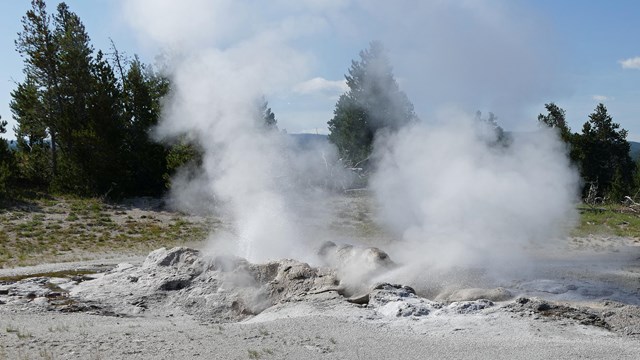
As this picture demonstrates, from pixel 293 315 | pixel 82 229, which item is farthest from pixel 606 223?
pixel 82 229

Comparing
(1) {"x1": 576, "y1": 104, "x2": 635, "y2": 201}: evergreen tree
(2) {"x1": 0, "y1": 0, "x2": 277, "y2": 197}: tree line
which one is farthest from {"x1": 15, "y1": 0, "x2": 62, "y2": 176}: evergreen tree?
(1) {"x1": 576, "y1": 104, "x2": 635, "y2": 201}: evergreen tree

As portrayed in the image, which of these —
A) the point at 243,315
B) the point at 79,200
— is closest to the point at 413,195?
the point at 243,315

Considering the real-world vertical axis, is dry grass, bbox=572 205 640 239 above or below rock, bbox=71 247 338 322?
above

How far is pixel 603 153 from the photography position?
4475cm

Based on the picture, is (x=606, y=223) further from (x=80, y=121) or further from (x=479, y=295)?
(x=80, y=121)

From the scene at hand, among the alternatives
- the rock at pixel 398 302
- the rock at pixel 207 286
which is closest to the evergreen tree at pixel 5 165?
the rock at pixel 207 286

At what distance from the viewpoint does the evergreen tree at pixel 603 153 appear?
42.8 m

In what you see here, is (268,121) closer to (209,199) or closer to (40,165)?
(209,199)

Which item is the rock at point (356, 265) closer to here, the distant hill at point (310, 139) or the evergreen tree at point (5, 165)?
the distant hill at point (310, 139)

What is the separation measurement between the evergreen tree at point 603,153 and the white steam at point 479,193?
879 inches

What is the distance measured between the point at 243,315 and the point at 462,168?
8.96m

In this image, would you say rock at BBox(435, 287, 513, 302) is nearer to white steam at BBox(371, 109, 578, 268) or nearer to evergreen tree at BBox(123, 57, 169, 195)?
white steam at BBox(371, 109, 578, 268)

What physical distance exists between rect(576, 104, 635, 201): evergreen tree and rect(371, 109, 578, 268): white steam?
22320 mm

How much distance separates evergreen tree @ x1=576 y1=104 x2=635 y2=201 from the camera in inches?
1684
